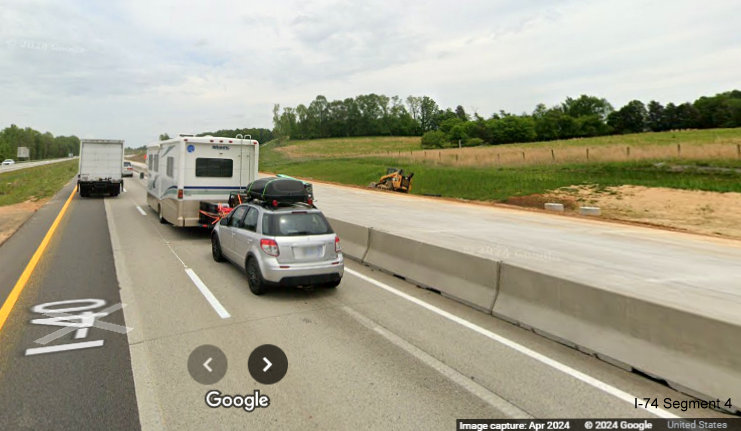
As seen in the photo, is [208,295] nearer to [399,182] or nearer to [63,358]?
[63,358]

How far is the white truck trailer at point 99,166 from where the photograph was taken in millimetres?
25172

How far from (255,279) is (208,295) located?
2.84 ft

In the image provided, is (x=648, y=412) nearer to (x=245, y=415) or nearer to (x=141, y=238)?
(x=245, y=415)

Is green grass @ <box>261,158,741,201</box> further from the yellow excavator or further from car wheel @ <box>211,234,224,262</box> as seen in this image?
car wheel @ <box>211,234,224,262</box>

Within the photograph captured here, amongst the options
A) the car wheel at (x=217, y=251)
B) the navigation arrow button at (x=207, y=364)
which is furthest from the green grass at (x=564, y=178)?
the navigation arrow button at (x=207, y=364)

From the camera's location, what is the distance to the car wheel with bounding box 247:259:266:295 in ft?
25.0

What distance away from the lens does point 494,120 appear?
121 meters

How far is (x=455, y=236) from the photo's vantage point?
44.0 feet

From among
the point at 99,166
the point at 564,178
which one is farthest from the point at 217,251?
the point at 564,178

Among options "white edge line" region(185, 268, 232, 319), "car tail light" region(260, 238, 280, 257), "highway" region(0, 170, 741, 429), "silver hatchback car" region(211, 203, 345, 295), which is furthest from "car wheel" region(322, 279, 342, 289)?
"white edge line" region(185, 268, 232, 319)

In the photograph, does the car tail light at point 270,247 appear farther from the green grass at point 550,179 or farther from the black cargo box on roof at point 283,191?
the green grass at point 550,179

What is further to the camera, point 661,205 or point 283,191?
point 661,205

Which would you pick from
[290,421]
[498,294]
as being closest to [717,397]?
[498,294]

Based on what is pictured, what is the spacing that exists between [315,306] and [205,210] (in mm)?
7618
